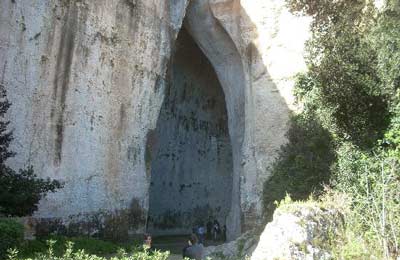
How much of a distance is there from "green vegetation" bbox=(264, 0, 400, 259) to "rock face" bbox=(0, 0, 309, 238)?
2.50 m

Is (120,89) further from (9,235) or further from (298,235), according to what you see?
(298,235)

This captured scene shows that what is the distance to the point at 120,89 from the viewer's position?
17.5 m

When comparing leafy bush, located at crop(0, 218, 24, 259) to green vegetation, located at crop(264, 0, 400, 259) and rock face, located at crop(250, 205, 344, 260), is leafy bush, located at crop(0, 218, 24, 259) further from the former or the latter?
green vegetation, located at crop(264, 0, 400, 259)

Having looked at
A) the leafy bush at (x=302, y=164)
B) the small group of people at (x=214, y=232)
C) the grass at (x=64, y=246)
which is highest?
the leafy bush at (x=302, y=164)

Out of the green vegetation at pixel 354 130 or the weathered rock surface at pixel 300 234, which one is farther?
the green vegetation at pixel 354 130

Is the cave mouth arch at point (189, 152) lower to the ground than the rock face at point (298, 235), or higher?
higher

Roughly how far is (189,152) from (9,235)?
1840cm

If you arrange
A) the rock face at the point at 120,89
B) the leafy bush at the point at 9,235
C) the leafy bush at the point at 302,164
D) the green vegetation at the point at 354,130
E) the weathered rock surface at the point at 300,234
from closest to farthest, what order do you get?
the weathered rock surface at the point at 300,234 < the leafy bush at the point at 9,235 < the green vegetation at the point at 354,130 < the leafy bush at the point at 302,164 < the rock face at the point at 120,89

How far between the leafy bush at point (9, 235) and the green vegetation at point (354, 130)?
5772 millimetres

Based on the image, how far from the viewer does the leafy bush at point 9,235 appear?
9.02 meters

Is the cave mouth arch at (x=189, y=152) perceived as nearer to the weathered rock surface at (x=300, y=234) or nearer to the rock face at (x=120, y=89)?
the rock face at (x=120, y=89)

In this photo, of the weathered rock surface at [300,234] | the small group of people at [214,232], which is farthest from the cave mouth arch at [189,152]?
the weathered rock surface at [300,234]

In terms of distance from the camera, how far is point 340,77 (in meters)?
12.6

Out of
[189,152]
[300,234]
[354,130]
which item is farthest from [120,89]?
[189,152]
